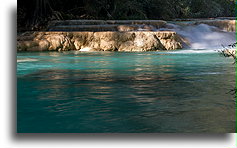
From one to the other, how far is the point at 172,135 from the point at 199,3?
26.1 meters

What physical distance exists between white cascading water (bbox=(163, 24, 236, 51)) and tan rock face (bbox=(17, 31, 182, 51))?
3.43ft

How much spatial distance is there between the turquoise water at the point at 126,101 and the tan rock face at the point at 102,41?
19.1 ft

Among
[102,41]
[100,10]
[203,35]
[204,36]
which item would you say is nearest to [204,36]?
[204,36]

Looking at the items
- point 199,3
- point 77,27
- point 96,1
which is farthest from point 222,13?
point 77,27

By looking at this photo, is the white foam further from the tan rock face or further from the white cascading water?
the tan rock face

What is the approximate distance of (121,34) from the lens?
39.5 feet

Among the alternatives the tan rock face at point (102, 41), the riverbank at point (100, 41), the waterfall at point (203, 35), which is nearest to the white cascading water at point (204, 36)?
the waterfall at point (203, 35)

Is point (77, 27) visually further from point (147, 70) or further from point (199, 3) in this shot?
point (199, 3)

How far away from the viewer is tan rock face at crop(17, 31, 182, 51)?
39.2 ft

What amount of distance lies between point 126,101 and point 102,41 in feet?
27.9

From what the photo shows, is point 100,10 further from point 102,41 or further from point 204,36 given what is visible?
point 102,41

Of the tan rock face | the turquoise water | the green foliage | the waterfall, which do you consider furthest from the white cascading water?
the turquoise water

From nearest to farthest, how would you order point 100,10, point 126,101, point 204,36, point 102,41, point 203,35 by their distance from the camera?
point 126,101 → point 102,41 → point 204,36 → point 203,35 → point 100,10

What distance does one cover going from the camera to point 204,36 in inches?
551
